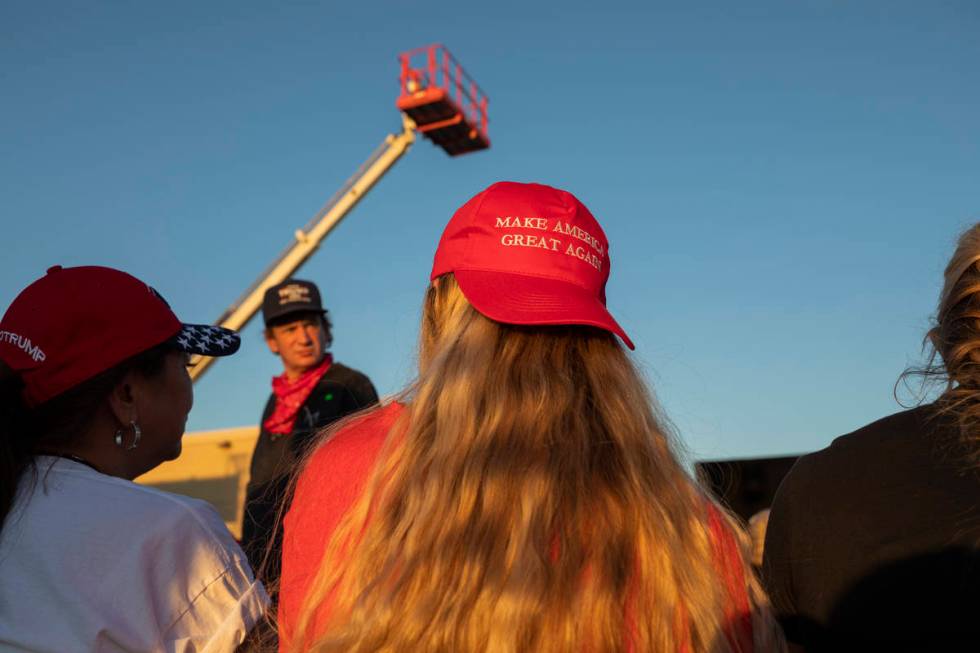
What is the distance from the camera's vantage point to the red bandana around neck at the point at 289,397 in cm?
498

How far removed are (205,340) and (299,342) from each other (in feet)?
8.62

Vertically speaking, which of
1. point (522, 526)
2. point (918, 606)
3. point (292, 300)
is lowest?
point (918, 606)

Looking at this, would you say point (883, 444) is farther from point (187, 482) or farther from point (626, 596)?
point (187, 482)

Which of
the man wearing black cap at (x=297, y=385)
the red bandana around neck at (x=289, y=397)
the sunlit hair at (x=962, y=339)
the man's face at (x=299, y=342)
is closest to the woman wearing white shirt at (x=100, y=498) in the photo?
the sunlit hair at (x=962, y=339)

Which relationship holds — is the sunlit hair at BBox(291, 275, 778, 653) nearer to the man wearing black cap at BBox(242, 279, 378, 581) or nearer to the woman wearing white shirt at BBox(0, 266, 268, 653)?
the woman wearing white shirt at BBox(0, 266, 268, 653)

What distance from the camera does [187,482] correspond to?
12.5m

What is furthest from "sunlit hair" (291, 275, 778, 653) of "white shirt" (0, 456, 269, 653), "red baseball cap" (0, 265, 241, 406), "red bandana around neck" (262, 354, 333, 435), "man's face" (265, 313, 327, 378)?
"man's face" (265, 313, 327, 378)

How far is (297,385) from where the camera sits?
503 centimetres

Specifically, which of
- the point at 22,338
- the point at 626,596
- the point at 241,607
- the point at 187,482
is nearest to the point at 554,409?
the point at 626,596

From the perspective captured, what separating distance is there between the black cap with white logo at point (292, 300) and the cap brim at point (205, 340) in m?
2.46

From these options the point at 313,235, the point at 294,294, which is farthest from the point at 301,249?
the point at 294,294

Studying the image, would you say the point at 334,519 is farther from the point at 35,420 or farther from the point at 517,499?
the point at 35,420

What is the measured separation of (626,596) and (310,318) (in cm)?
397

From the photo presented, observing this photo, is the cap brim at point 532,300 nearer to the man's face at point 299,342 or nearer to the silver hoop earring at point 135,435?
the silver hoop earring at point 135,435
